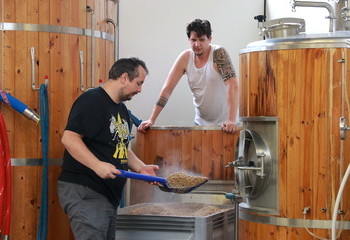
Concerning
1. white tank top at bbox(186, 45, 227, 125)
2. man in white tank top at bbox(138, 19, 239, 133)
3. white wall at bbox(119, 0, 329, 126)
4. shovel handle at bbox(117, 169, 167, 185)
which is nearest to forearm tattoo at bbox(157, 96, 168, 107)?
man in white tank top at bbox(138, 19, 239, 133)

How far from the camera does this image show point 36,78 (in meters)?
5.86

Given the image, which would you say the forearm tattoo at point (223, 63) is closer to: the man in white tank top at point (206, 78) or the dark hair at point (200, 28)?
the man in white tank top at point (206, 78)

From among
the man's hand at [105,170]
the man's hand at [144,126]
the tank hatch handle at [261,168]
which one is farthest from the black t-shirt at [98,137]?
the man's hand at [144,126]

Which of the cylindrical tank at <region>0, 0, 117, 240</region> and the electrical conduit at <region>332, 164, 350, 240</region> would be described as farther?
the cylindrical tank at <region>0, 0, 117, 240</region>

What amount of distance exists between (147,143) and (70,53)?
3.29ft

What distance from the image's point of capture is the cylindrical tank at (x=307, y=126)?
15.2ft

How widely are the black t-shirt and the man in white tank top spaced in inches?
55.3

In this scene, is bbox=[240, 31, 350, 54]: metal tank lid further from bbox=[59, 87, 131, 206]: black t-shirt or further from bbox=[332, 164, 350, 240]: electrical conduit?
bbox=[59, 87, 131, 206]: black t-shirt

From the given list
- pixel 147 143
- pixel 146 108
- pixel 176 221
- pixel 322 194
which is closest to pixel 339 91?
pixel 322 194

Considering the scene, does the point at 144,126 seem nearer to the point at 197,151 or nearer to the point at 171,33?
the point at 197,151

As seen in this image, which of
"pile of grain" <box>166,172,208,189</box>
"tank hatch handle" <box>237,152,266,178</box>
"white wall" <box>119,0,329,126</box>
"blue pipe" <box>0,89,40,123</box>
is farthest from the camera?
"white wall" <box>119,0,329,126</box>

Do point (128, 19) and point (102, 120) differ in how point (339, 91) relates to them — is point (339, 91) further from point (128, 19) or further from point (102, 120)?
point (128, 19)

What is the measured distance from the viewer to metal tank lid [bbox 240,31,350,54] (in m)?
4.64

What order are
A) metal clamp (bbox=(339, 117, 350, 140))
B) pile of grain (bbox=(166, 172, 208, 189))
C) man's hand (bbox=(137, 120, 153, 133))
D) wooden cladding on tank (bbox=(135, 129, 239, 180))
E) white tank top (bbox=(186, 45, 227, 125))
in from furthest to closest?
white tank top (bbox=(186, 45, 227, 125)) → man's hand (bbox=(137, 120, 153, 133)) → wooden cladding on tank (bbox=(135, 129, 239, 180)) → pile of grain (bbox=(166, 172, 208, 189)) → metal clamp (bbox=(339, 117, 350, 140))
